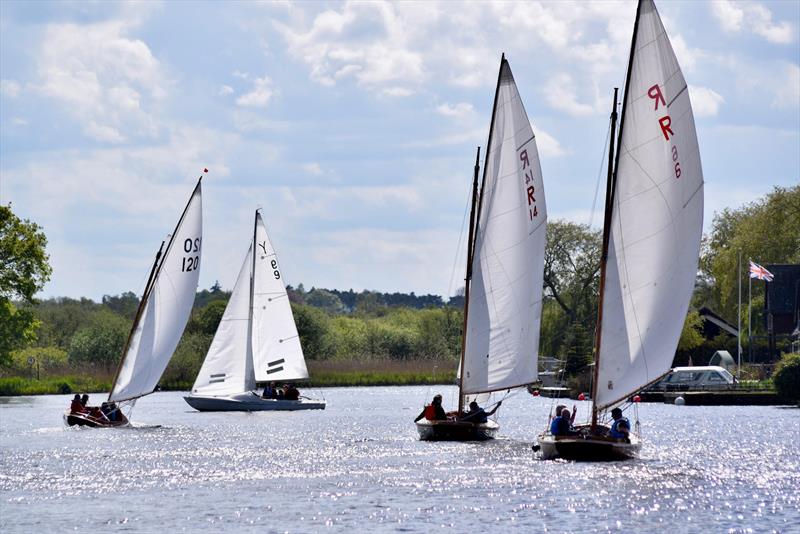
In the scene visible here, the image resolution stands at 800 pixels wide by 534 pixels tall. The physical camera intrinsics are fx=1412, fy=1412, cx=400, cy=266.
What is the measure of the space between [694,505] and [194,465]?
662 inches

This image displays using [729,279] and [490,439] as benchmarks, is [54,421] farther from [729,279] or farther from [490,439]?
[729,279]

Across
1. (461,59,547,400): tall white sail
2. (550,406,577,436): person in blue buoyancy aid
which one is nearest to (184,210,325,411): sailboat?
(461,59,547,400): tall white sail

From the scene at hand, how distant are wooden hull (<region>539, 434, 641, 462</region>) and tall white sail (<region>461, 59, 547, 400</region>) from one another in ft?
26.6

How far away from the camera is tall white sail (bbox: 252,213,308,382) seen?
252ft

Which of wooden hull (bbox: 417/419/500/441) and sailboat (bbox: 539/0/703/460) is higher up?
sailboat (bbox: 539/0/703/460)

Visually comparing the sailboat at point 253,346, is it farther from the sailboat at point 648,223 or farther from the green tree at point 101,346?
the sailboat at point 648,223

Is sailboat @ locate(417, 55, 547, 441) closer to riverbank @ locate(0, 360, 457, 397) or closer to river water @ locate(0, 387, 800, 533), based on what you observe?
river water @ locate(0, 387, 800, 533)

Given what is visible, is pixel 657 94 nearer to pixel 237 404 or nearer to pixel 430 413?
pixel 430 413

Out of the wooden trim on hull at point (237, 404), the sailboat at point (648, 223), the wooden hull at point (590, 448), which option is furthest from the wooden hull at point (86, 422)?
the sailboat at point (648, 223)

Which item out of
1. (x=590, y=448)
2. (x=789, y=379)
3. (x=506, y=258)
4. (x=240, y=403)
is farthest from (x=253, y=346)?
(x=590, y=448)

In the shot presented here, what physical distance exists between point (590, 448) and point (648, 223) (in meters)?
6.76

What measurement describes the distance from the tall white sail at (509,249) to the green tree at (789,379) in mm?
28843

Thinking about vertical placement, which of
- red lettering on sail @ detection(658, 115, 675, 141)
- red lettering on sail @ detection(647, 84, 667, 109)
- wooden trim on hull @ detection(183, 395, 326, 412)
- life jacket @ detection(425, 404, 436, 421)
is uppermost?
red lettering on sail @ detection(647, 84, 667, 109)

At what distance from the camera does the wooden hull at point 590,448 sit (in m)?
40.9
